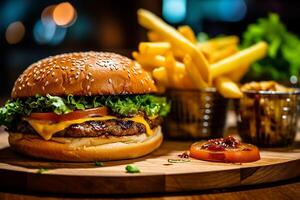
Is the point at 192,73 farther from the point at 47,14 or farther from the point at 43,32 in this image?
the point at 47,14

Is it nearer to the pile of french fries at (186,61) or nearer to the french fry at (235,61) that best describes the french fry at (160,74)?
the pile of french fries at (186,61)

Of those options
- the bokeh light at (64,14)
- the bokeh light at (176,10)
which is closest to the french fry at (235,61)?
the bokeh light at (176,10)

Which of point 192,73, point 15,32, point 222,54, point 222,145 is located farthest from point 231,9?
point 222,145

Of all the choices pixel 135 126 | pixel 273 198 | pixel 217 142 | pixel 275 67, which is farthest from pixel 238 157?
pixel 275 67

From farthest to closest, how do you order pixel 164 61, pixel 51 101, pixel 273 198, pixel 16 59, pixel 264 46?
pixel 16 59 < pixel 264 46 < pixel 164 61 < pixel 51 101 < pixel 273 198

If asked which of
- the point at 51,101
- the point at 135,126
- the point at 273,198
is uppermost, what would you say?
the point at 51,101

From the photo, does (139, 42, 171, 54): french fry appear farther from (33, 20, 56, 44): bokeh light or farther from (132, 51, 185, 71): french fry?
(33, 20, 56, 44): bokeh light

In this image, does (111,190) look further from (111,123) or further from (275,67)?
(275,67)

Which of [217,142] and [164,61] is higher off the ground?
[164,61]
